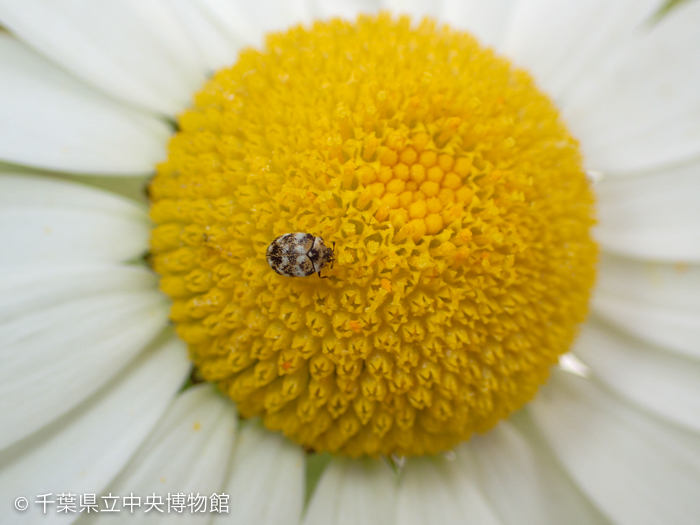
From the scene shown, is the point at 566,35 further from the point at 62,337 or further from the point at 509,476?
the point at 62,337

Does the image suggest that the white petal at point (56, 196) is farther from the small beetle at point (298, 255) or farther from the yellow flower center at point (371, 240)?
the small beetle at point (298, 255)

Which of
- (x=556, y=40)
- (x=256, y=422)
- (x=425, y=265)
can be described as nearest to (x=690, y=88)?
(x=556, y=40)

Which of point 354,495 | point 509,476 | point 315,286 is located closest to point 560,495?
point 509,476

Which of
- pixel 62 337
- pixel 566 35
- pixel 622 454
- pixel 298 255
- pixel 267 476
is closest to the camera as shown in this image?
pixel 298 255

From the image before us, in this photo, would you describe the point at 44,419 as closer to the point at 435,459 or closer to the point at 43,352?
the point at 43,352

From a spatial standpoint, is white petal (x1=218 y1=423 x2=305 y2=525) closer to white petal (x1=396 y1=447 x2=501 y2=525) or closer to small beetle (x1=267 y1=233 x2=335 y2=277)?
white petal (x1=396 y1=447 x2=501 y2=525)

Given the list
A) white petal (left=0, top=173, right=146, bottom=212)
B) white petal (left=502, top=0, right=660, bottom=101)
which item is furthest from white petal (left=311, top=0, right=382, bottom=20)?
white petal (left=0, top=173, right=146, bottom=212)

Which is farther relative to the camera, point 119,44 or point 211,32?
point 211,32

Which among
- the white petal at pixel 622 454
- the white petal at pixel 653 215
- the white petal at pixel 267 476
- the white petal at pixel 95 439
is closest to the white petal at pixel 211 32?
the white petal at pixel 95 439
